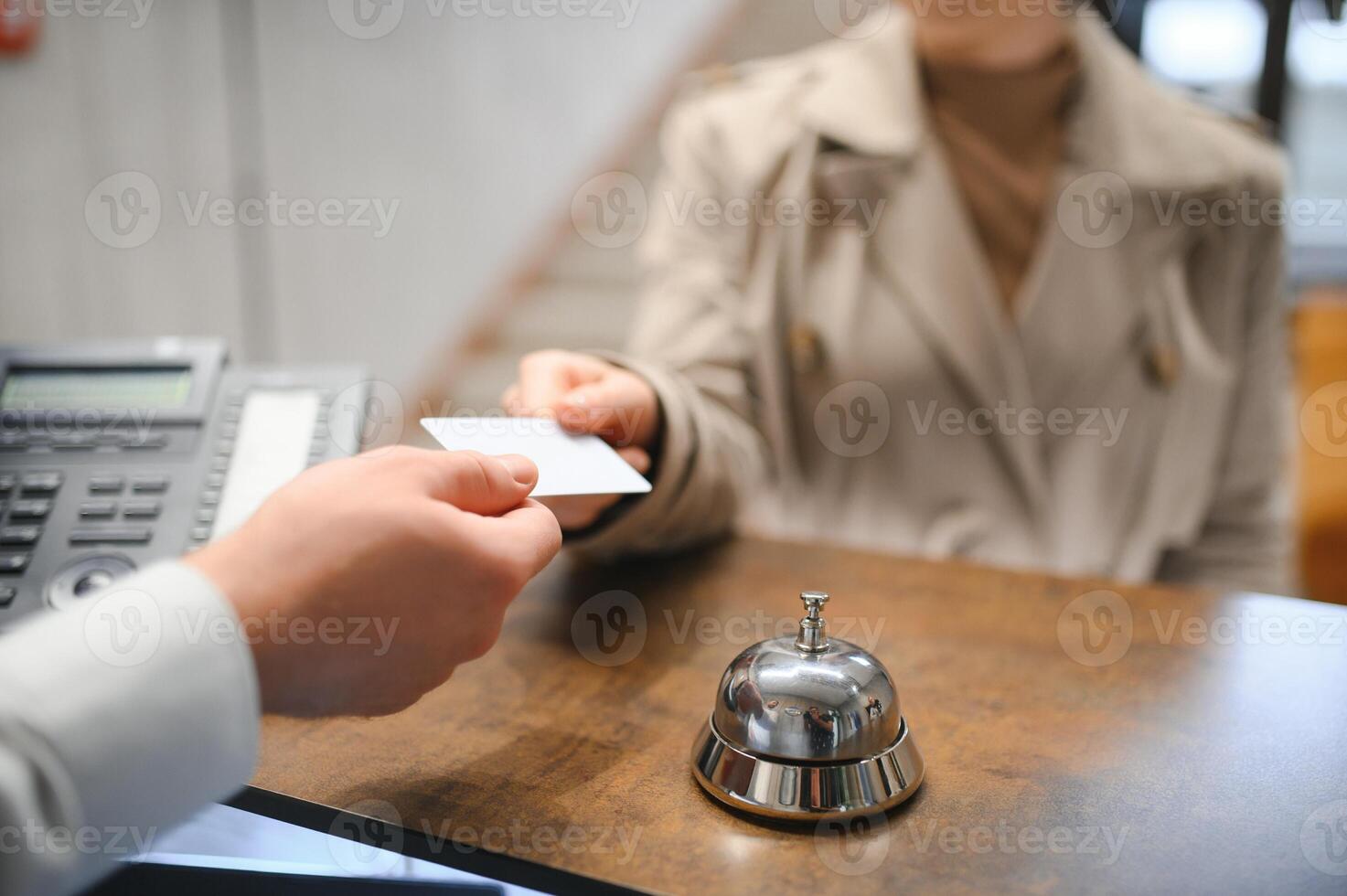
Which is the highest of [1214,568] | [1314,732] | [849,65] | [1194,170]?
[849,65]

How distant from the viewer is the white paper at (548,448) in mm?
600

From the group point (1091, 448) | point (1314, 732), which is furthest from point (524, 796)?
point (1091, 448)

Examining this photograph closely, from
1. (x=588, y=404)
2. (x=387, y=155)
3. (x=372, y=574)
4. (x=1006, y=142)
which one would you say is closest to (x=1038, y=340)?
(x=1006, y=142)

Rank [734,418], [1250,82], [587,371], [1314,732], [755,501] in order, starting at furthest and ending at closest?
[1250,82] → [755,501] → [734,418] → [587,371] → [1314,732]

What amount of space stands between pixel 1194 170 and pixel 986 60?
312 mm

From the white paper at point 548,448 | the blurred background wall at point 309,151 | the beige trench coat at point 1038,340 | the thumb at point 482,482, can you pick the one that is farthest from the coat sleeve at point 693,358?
the blurred background wall at point 309,151

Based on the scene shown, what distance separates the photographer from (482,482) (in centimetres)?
50

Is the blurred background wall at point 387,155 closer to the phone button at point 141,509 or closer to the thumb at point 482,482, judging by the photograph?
the phone button at point 141,509

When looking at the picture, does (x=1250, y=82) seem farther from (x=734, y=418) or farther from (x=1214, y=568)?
(x=734, y=418)

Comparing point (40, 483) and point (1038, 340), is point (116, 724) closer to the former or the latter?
point (40, 483)

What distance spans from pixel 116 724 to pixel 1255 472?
1.35 meters

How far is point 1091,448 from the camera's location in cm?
126

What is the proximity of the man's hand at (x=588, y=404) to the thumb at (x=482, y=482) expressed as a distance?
0.16 metres

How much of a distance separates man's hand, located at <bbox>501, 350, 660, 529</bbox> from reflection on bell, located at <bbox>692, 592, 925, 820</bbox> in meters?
0.27
